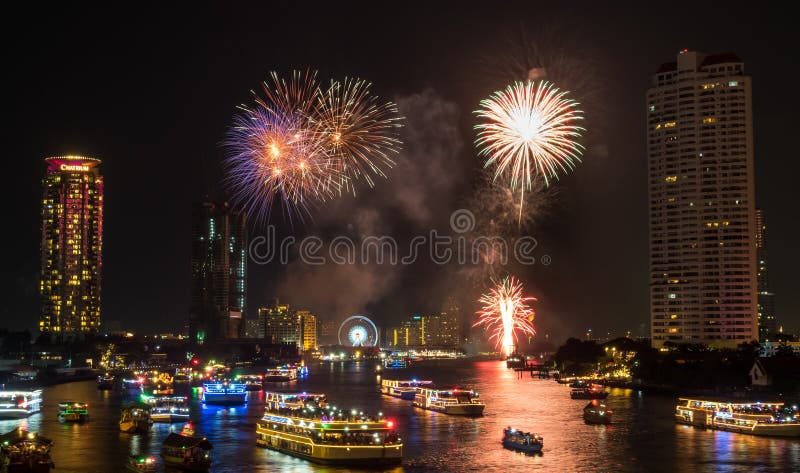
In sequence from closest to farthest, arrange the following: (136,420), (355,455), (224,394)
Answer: (355,455) → (136,420) → (224,394)

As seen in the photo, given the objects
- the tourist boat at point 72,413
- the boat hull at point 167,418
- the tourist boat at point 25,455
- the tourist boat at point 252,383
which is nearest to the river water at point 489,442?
the tourist boat at point 72,413

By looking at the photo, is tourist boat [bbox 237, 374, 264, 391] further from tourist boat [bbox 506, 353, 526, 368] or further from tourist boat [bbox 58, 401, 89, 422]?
tourist boat [bbox 506, 353, 526, 368]

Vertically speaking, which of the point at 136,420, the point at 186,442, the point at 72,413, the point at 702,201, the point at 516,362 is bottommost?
the point at 516,362

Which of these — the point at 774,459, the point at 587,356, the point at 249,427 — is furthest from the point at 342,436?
the point at 587,356

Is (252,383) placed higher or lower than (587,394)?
lower

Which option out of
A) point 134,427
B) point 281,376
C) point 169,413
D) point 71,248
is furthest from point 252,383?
point 71,248

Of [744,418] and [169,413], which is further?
[169,413]

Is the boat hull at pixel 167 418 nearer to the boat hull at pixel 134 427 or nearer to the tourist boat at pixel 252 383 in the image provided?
the boat hull at pixel 134 427

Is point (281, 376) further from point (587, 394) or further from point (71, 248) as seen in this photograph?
point (71, 248)
